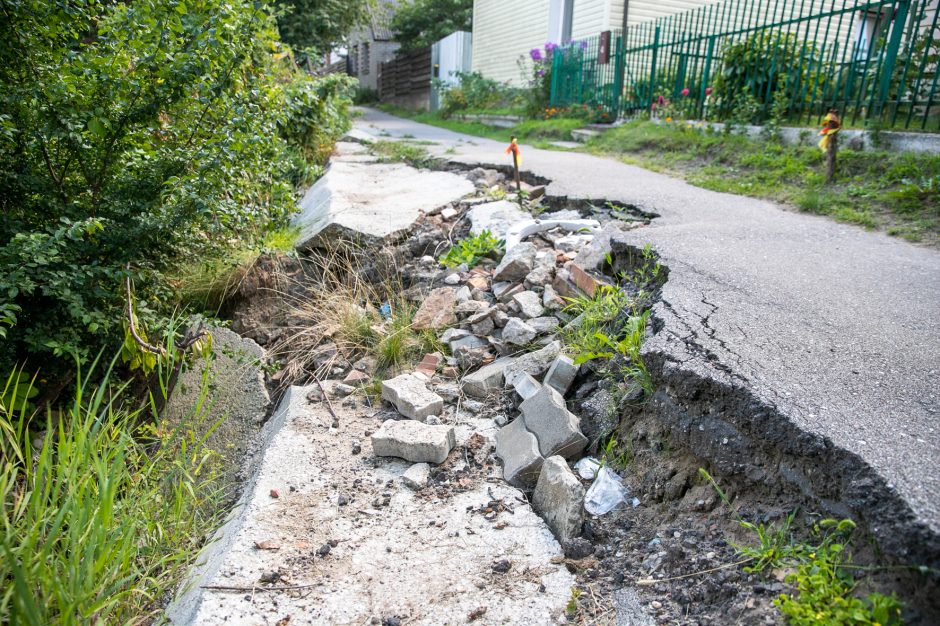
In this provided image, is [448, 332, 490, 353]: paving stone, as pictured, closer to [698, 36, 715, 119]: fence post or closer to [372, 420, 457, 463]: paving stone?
[372, 420, 457, 463]: paving stone

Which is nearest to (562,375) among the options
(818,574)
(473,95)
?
(818,574)

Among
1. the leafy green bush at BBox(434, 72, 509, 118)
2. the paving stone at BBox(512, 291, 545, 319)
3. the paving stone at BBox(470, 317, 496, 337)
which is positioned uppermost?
the leafy green bush at BBox(434, 72, 509, 118)

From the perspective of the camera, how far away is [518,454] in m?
2.35

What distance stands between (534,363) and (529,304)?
20.9 inches

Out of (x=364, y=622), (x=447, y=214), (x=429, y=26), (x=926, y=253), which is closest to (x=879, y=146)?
(x=926, y=253)

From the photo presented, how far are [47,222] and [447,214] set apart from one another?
102 inches

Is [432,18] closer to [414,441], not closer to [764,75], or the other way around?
[764,75]

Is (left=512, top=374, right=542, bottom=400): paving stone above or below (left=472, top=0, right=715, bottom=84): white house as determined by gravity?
below

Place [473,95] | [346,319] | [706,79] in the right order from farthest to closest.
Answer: [473,95], [706,79], [346,319]

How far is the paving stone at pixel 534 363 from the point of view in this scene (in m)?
2.77

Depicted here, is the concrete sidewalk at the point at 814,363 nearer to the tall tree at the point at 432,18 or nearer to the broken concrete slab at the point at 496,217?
the broken concrete slab at the point at 496,217

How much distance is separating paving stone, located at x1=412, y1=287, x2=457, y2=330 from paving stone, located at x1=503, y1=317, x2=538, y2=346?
1.38ft

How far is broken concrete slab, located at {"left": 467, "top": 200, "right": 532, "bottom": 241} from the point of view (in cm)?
→ 423

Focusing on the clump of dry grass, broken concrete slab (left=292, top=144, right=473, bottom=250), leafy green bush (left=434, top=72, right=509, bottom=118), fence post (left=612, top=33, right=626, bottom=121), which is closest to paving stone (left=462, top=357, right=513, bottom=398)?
the clump of dry grass
